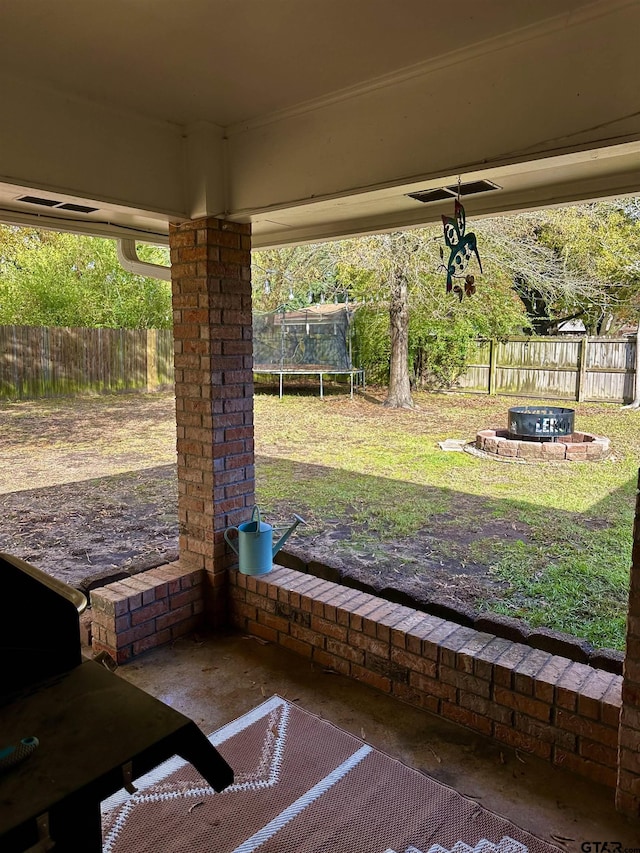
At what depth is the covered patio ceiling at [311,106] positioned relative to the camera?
173cm

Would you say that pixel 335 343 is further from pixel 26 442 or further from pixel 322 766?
pixel 322 766

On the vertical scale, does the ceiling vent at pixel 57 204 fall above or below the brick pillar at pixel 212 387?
A: above

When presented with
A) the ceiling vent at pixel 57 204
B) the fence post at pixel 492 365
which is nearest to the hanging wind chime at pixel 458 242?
the ceiling vent at pixel 57 204

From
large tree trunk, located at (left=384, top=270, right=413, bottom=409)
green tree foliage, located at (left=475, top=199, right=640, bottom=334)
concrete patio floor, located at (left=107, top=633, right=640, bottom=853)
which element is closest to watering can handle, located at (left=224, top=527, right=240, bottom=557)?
concrete patio floor, located at (left=107, top=633, right=640, bottom=853)

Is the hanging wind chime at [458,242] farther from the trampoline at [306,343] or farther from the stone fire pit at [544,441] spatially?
the trampoline at [306,343]

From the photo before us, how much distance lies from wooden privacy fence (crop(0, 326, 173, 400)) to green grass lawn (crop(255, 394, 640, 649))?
16.3 feet

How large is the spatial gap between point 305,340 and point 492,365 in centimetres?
402

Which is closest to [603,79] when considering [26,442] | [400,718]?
[400,718]

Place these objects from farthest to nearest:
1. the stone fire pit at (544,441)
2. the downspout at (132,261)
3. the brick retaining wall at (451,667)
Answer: the stone fire pit at (544,441)
the downspout at (132,261)
the brick retaining wall at (451,667)

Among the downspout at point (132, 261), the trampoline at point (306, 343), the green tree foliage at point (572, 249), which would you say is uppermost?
the green tree foliage at point (572, 249)

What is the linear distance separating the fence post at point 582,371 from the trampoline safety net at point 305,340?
4496mm

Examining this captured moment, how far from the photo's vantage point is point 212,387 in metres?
3.00

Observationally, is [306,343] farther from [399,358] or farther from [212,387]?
[212,387]

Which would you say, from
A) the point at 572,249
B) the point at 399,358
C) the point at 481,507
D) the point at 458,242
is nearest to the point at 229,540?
the point at 458,242
